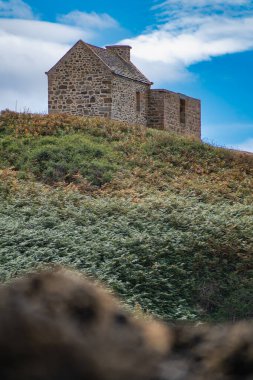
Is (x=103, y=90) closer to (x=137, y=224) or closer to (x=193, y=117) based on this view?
(x=193, y=117)

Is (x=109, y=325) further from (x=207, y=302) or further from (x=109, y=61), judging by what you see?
(x=109, y=61)

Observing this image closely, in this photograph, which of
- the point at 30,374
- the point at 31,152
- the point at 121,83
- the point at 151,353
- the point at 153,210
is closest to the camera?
the point at 30,374

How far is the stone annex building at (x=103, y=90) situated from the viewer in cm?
3953

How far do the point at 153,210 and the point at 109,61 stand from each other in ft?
79.4

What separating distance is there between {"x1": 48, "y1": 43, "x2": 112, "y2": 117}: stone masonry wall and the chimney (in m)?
4.59

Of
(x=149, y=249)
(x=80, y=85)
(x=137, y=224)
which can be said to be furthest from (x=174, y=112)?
(x=149, y=249)

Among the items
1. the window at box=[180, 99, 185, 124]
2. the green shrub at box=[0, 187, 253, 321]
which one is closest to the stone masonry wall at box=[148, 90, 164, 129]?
the window at box=[180, 99, 185, 124]

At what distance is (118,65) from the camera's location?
138 ft

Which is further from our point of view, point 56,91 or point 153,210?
point 56,91

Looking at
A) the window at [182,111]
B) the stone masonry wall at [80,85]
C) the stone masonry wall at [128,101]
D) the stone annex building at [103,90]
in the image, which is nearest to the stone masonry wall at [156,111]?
the stone annex building at [103,90]

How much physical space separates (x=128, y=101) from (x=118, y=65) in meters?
2.31

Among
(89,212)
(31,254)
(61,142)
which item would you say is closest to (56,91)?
(61,142)

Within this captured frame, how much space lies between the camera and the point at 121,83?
40.5 metres

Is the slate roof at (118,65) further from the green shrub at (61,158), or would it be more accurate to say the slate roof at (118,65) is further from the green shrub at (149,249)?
the green shrub at (149,249)
